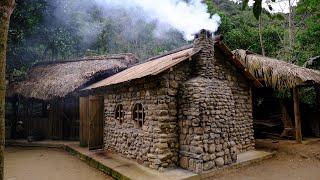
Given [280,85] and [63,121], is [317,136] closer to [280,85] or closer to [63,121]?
[280,85]

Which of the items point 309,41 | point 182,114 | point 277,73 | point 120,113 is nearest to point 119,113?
point 120,113

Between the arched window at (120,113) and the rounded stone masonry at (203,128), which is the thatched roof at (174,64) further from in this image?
the arched window at (120,113)

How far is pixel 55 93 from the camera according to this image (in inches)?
489

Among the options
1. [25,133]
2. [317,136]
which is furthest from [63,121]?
[317,136]

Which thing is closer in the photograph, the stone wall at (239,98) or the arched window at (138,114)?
the arched window at (138,114)

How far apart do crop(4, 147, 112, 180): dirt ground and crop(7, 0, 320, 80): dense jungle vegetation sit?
20.9ft

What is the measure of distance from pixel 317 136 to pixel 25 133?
14945 millimetres

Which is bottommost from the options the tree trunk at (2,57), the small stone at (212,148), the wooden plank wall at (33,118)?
the small stone at (212,148)

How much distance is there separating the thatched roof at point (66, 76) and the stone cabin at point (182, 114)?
4200mm

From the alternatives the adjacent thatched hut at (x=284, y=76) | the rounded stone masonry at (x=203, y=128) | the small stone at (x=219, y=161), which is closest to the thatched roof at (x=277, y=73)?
the adjacent thatched hut at (x=284, y=76)

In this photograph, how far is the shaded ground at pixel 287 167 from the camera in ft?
23.9

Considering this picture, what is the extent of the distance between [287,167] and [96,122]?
268 inches

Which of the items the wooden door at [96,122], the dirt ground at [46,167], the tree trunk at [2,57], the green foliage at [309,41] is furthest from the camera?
the green foliage at [309,41]

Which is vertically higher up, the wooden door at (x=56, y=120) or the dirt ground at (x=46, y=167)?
the wooden door at (x=56, y=120)
